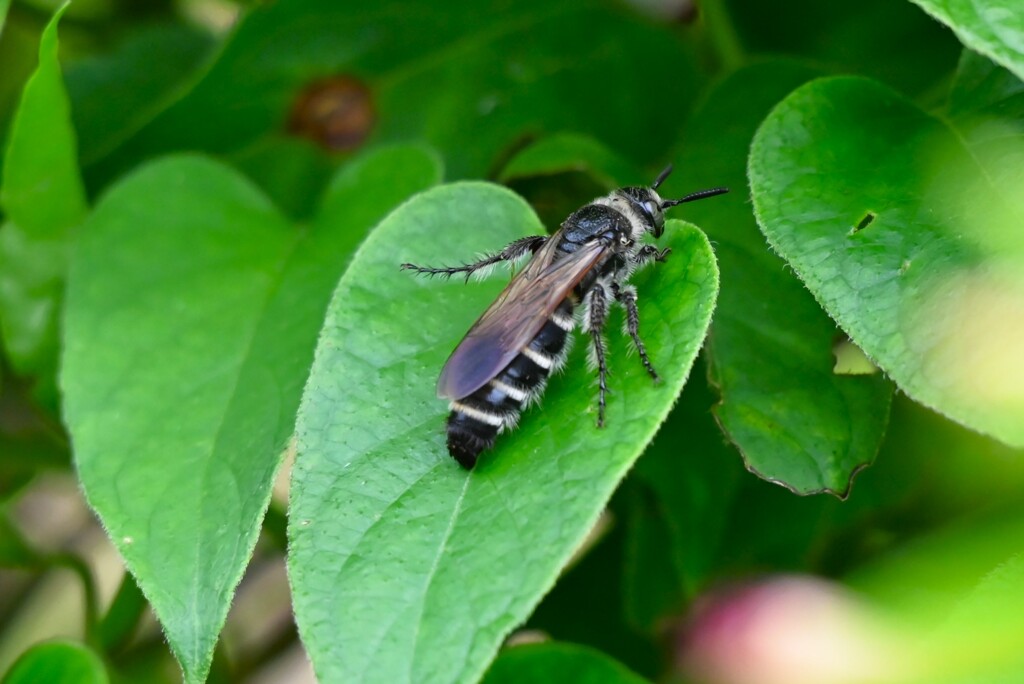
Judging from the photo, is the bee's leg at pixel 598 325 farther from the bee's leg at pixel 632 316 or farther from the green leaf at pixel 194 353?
the green leaf at pixel 194 353

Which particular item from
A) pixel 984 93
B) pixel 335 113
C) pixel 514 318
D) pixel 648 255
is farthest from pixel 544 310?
pixel 335 113

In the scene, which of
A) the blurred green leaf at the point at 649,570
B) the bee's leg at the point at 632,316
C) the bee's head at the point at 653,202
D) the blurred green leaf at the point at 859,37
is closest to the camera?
the bee's leg at the point at 632,316

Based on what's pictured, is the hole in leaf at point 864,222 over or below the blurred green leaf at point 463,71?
over

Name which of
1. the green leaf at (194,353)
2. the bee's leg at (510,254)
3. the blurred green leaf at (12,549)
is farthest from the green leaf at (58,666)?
the bee's leg at (510,254)

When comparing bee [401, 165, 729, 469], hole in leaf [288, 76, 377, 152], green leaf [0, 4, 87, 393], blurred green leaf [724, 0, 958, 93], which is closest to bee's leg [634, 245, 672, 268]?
bee [401, 165, 729, 469]

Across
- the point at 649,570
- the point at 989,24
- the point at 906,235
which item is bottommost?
the point at 649,570

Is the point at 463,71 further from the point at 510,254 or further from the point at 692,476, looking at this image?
the point at 692,476

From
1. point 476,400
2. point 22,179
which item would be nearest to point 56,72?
point 22,179
